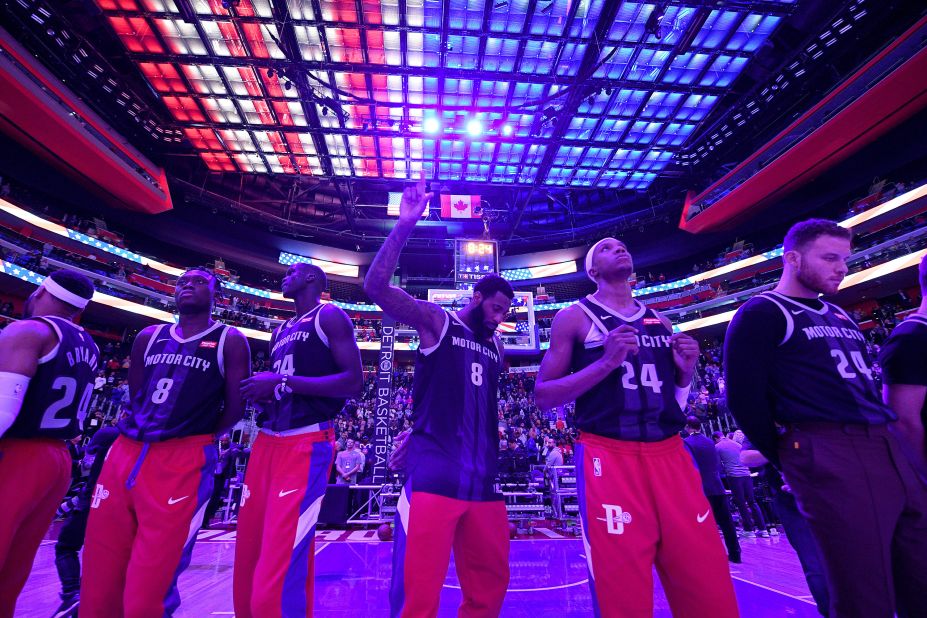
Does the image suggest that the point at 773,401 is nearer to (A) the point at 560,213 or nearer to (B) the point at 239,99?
(B) the point at 239,99

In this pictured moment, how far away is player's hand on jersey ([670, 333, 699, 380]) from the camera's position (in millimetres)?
2121

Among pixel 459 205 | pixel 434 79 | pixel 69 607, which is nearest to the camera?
pixel 69 607

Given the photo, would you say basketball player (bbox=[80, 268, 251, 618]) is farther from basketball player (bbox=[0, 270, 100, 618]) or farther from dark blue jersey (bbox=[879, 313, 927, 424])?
dark blue jersey (bbox=[879, 313, 927, 424])

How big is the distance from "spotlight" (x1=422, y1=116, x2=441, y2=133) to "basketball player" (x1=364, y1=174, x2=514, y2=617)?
15.9 metres

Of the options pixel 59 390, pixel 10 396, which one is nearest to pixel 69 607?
pixel 59 390

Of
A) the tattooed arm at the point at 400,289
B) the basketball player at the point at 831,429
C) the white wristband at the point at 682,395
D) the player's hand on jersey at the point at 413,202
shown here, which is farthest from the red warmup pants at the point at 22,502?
the basketball player at the point at 831,429

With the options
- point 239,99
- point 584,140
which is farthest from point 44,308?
point 584,140

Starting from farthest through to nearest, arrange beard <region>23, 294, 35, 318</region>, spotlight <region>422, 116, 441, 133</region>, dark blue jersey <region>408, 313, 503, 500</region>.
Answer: spotlight <region>422, 116, 441, 133</region>, beard <region>23, 294, 35, 318</region>, dark blue jersey <region>408, 313, 503, 500</region>

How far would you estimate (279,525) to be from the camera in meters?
2.18

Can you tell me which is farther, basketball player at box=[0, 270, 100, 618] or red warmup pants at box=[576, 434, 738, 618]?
basketball player at box=[0, 270, 100, 618]

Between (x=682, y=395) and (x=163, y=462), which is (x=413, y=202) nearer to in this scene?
(x=682, y=395)

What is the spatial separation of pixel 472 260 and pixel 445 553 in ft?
48.3

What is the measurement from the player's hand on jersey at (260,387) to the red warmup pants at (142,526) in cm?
55

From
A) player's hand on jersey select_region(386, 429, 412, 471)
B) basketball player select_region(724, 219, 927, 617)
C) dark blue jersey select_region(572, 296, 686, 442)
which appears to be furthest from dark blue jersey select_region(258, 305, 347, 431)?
basketball player select_region(724, 219, 927, 617)
